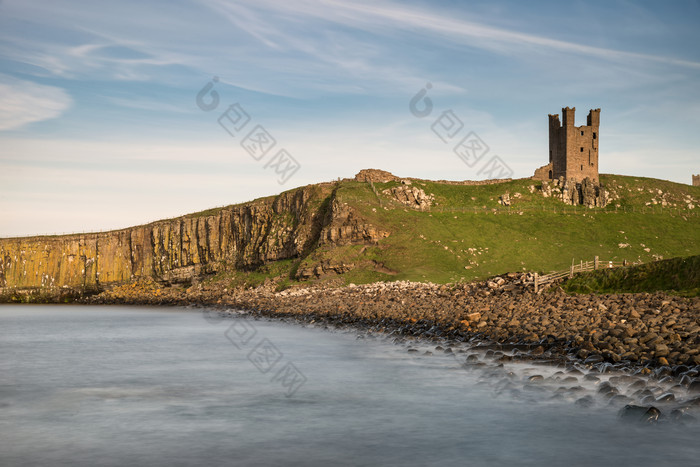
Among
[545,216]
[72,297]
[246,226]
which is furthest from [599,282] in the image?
[72,297]

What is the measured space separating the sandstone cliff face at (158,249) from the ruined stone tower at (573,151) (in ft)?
147

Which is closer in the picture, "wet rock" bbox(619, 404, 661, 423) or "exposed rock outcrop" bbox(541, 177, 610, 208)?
"wet rock" bbox(619, 404, 661, 423)

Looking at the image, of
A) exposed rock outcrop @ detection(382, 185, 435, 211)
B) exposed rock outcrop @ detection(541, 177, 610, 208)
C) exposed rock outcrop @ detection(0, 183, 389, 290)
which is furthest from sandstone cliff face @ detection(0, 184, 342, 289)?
exposed rock outcrop @ detection(541, 177, 610, 208)

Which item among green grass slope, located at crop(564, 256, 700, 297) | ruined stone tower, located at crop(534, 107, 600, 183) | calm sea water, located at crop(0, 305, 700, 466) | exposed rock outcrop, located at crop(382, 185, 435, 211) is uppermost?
ruined stone tower, located at crop(534, 107, 600, 183)

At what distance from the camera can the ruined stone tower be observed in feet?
357

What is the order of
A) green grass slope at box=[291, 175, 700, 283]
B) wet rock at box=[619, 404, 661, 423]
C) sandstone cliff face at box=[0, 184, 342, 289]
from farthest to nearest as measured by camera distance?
sandstone cliff face at box=[0, 184, 342, 289] < green grass slope at box=[291, 175, 700, 283] < wet rock at box=[619, 404, 661, 423]

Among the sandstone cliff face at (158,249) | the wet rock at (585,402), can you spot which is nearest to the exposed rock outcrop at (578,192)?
the sandstone cliff face at (158,249)

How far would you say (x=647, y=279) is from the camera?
139 ft

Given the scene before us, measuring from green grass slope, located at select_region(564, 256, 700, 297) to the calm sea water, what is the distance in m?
19.7

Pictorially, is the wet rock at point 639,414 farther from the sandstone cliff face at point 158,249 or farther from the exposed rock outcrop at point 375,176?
the exposed rock outcrop at point 375,176

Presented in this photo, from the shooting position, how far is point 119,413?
21312mm

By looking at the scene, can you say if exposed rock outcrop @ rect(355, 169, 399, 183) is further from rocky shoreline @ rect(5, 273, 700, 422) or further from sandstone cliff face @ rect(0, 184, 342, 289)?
rocky shoreline @ rect(5, 273, 700, 422)

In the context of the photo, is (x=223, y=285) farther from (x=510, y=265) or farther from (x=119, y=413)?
(x=119, y=413)

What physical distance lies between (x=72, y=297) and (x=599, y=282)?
103916 millimetres
